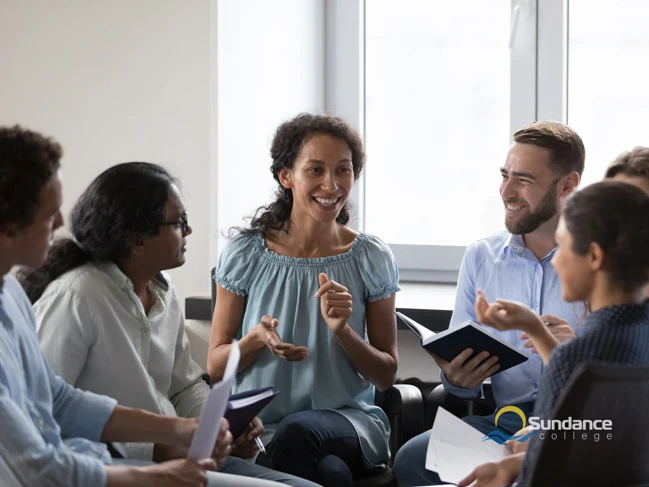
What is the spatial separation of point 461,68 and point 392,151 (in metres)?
0.42

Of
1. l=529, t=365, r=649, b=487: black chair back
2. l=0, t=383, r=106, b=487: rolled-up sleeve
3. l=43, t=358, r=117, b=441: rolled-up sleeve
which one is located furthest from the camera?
l=43, t=358, r=117, b=441: rolled-up sleeve

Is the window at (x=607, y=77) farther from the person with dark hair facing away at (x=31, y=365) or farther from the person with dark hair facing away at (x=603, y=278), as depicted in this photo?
the person with dark hair facing away at (x=31, y=365)

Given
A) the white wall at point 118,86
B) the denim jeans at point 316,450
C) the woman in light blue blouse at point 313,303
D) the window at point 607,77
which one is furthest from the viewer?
the window at point 607,77

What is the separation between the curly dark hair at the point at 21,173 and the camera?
1.45m

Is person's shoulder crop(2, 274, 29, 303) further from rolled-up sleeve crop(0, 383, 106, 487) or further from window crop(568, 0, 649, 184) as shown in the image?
window crop(568, 0, 649, 184)

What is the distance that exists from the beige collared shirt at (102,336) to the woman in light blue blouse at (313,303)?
0.40 metres

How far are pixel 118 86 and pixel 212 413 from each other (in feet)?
6.34

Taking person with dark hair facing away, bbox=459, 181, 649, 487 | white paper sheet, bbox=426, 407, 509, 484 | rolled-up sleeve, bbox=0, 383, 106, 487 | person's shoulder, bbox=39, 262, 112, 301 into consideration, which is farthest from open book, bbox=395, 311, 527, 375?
rolled-up sleeve, bbox=0, 383, 106, 487

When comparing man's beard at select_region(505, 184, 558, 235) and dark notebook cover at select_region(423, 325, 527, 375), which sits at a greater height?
man's beard at select_region(505, 184, 558, 235)

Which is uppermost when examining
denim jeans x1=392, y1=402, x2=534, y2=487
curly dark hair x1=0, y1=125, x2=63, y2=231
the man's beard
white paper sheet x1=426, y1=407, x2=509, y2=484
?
curly dark hair x1=0, y1=125, x2=63, y2=231

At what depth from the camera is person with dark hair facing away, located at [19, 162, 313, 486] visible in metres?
1.87

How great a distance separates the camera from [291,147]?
99.1 inches

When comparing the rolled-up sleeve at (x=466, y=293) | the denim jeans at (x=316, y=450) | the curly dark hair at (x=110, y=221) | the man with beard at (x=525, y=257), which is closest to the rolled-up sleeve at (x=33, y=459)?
the curly dark hair at (x=110, y=221)

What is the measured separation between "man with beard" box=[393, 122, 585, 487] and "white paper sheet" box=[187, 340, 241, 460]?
879mm
